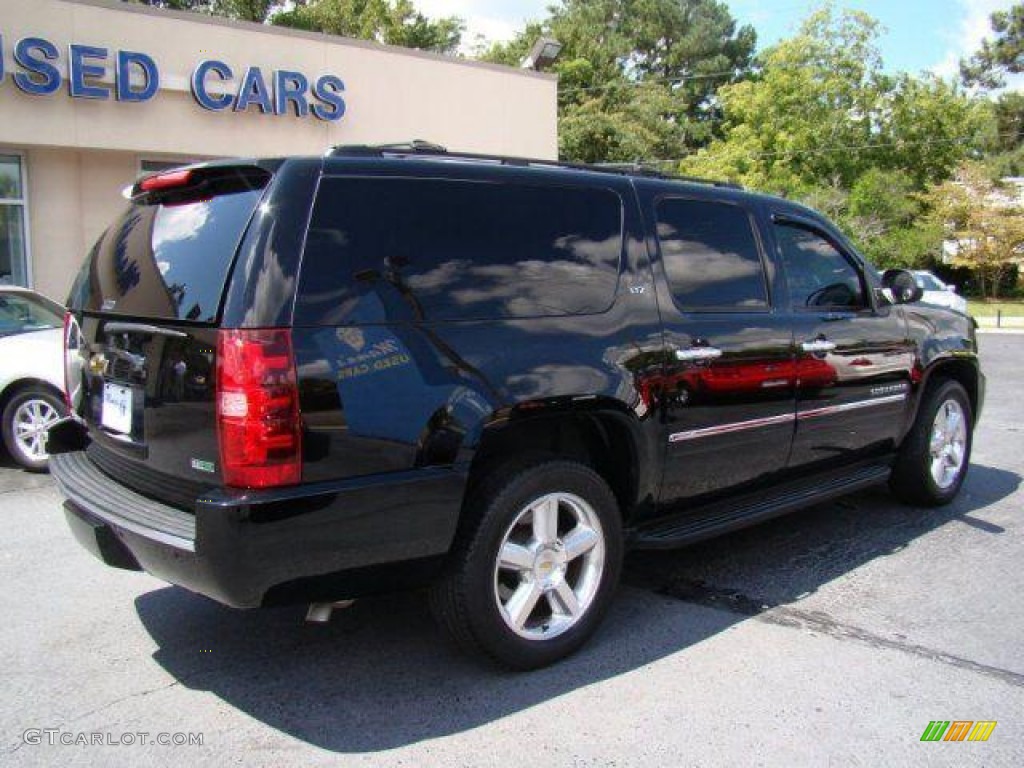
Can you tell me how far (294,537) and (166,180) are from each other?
5.08 ft

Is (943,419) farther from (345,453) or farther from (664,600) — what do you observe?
(345,453)

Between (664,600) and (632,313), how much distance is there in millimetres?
1462

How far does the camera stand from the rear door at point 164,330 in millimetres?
3051

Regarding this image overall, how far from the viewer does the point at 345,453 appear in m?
2.99

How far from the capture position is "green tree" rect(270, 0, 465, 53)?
36938mm

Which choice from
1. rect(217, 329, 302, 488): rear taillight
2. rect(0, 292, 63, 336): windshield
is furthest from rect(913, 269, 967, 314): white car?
rect(217, 329, 302, 488): rear taillight

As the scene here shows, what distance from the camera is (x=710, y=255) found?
14.2 ft

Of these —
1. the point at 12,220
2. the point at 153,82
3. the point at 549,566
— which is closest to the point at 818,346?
the point at 549,566

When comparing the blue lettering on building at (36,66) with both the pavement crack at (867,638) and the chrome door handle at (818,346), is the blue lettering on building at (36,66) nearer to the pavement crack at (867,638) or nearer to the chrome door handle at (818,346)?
the chrome door handle at (818,346)

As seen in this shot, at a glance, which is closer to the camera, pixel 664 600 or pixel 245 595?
pixel 245 595

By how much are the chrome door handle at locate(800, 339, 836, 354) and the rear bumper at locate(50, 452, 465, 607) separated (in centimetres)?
225

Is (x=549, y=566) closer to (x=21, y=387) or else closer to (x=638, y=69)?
(x=21, y=387)

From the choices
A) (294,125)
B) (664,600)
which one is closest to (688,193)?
(664,600)

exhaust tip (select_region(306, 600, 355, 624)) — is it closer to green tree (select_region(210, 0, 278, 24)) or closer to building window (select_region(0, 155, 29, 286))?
building window (select_region(0, 155, 29, 286))
